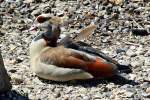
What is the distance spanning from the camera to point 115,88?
7.75 metres

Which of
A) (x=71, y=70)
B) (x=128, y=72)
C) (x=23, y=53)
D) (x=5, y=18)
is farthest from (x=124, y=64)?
(x=5, y=18)

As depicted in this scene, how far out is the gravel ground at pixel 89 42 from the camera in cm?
769

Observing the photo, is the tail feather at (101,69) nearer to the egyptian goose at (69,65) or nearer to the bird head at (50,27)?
the egyptian goose at (69,65)

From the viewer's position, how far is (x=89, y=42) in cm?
927

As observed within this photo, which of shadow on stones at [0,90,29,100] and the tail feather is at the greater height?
the tail feather

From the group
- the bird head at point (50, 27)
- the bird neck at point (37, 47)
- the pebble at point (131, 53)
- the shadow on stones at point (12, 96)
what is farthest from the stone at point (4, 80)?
the pebble at point (131, 53)

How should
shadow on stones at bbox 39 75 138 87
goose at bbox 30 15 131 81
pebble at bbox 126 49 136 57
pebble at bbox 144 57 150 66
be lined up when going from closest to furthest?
goose at bbox 30 15 131 81 → shadow on stones at bbox 39 75 138 87 → pebble at bbox 144 57 150 66 → pebble at bbox 126 49 136 57

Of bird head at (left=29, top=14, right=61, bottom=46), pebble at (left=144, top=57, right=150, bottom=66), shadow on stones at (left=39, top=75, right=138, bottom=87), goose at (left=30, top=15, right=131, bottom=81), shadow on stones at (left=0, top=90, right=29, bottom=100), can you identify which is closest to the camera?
shadow on stones at (left=0, top=90, right=29, bottom=100)

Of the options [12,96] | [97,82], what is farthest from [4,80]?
[97,82]

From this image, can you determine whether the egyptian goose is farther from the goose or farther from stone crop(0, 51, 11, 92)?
stone crop(0, 51, 11, 92)

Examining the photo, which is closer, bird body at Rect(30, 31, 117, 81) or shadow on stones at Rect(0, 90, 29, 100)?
shadow on stones at Rect(0, 90, 29, 100)

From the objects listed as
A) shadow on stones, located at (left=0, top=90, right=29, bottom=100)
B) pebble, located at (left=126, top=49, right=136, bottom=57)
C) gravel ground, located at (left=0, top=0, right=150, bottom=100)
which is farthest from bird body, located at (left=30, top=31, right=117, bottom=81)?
pebble, located at (left=126, top=49, right=136, bottom=57)

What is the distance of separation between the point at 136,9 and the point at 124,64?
6.40 feet

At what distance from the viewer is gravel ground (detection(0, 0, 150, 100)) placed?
769 cm
